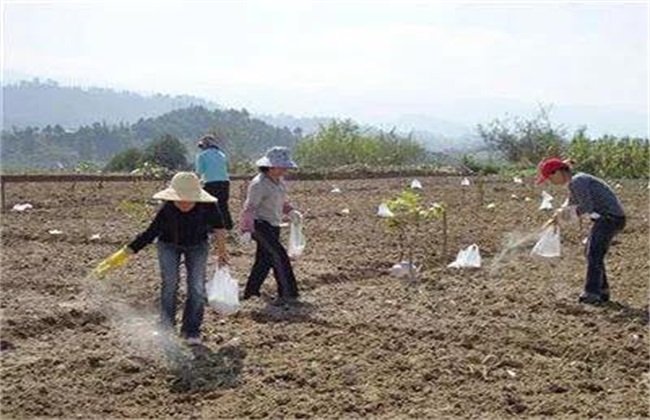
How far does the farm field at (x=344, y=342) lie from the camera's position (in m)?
5.00

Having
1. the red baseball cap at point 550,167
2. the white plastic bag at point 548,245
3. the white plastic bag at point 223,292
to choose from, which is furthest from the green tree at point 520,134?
the white plastic bag at point 223,292

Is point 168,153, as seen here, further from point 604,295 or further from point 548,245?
point 604,295

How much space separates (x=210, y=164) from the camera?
9891mm

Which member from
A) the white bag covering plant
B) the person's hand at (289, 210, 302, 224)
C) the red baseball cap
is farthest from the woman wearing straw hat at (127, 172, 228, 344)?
the white bag covering plant

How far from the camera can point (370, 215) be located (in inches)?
569

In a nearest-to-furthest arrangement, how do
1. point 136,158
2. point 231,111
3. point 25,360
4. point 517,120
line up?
point 25,360 → point 136,158 → point 517,120 → point 231,111

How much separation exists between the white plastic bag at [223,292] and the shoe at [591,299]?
3.13 m

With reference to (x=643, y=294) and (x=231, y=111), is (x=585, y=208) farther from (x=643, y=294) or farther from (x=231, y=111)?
(x=231, y=111)

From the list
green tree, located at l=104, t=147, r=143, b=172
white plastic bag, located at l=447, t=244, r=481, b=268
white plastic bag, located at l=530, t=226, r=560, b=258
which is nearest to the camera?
white plastic bag, located at l=530, t=226, r=560, b=258

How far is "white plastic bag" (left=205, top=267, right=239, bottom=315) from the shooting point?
20.8ft

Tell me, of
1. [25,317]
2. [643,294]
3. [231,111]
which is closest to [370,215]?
[643,294]

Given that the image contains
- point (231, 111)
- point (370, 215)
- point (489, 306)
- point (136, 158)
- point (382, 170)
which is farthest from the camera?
point (231, 111)

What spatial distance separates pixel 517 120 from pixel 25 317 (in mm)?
→ 32119

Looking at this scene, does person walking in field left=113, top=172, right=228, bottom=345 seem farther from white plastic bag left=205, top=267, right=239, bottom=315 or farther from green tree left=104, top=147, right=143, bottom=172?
green tree left=104, top=147, right=143, bottom=172
